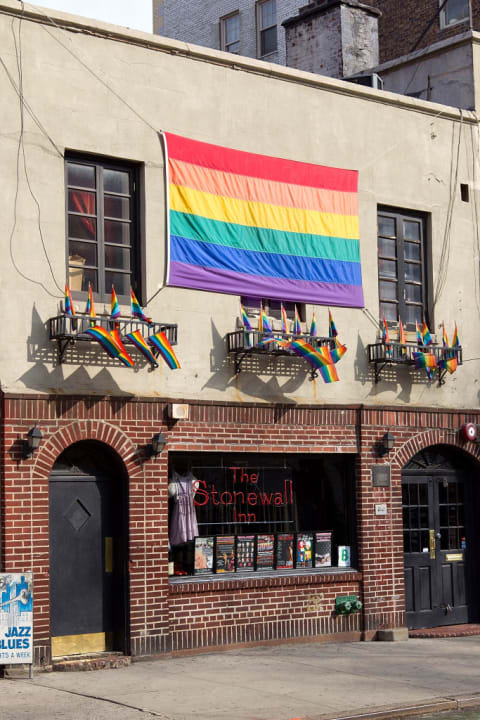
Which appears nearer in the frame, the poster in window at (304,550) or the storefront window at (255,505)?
the storefront window at (255,505)

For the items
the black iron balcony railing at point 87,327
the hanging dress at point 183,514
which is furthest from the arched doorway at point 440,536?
the black iron balcony railing at point 87,327

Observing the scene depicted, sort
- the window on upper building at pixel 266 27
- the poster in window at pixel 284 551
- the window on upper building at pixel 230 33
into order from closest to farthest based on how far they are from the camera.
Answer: the poster in window at pixel 284 551 < the window on upper building at pixel 266 27 < the window on upper building at pixel 230 33

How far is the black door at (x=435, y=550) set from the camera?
16.5m

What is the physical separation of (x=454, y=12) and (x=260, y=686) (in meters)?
21.2

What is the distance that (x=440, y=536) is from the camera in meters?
16.8

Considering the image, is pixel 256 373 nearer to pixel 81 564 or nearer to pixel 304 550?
pixel 304 550

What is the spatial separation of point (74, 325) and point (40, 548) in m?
2.58

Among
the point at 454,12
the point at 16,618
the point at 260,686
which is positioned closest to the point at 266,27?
the point at 454,12

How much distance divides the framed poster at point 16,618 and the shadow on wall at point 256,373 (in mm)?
3614

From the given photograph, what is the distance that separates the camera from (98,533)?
44.7ft

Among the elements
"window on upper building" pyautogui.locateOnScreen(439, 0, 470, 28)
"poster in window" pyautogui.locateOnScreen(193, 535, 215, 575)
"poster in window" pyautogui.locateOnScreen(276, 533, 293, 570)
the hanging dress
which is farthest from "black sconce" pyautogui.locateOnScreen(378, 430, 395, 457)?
"window on upper building" pyautogui.locateOnScreen(439, 0, 470, 28)

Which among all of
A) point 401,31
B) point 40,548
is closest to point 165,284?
point 40,548

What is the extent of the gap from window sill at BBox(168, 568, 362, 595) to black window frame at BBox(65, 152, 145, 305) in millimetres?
3585

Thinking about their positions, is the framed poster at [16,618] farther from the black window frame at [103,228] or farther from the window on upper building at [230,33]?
the window on upper building at [230,33]
